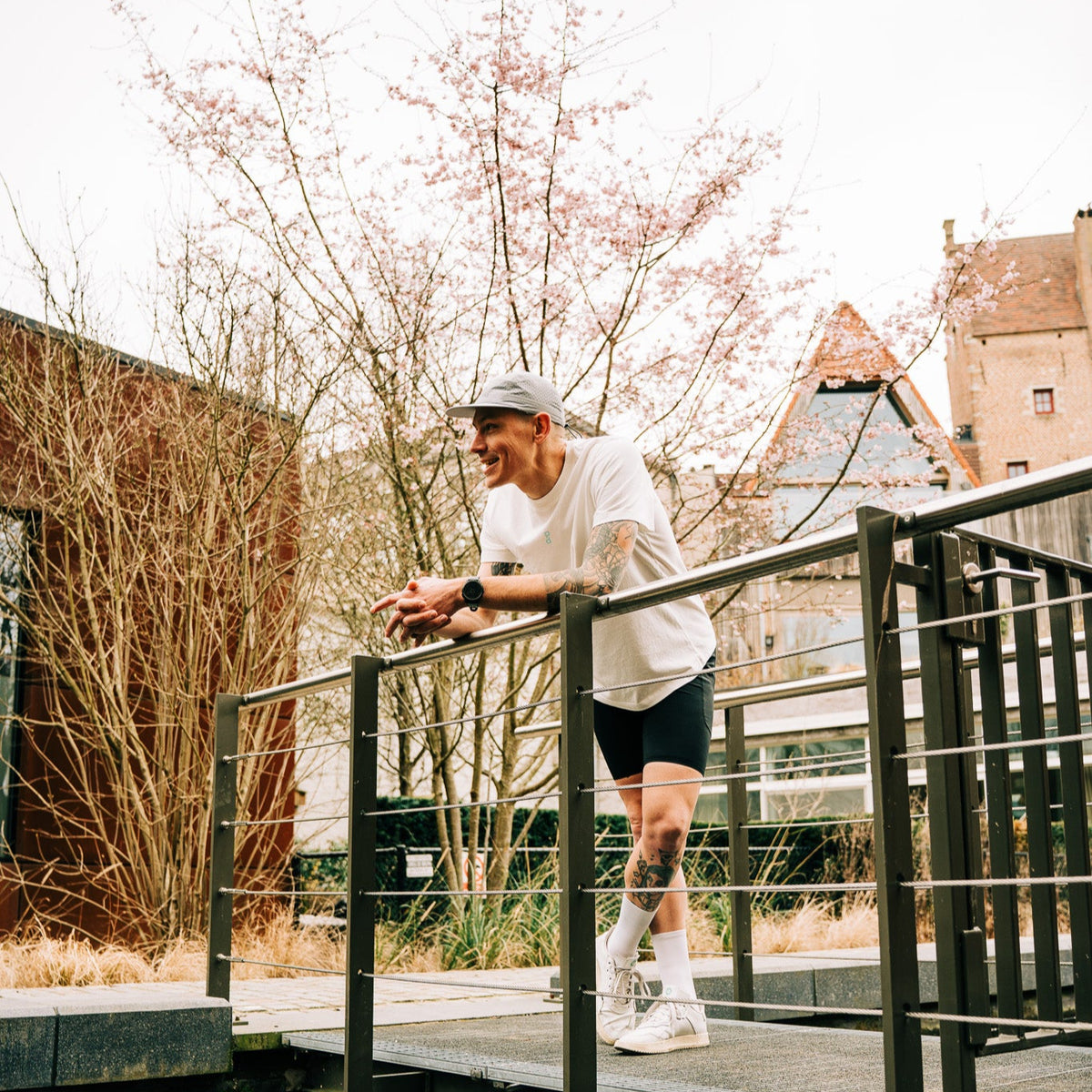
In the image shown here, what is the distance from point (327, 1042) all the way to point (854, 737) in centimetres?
1266

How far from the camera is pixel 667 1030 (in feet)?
9.48

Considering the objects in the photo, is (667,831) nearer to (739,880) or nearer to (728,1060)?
(728,1060)

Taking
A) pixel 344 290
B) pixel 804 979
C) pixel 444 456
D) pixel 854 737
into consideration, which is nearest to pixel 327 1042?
pixel 804 979

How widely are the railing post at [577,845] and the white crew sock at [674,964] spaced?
0.54m

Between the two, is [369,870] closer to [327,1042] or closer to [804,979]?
[327,1042]

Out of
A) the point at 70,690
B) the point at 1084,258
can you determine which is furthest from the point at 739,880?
the point at 1084,258

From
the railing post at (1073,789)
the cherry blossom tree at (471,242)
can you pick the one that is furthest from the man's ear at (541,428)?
the cherry blossom tree at (471,242)

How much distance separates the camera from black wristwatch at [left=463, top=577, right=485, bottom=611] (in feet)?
9.13

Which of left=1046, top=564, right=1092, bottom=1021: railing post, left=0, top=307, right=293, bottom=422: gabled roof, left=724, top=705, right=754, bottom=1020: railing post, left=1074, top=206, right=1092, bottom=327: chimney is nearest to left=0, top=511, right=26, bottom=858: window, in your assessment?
left=0, top=307, right=293, bottom=422: gabled roof

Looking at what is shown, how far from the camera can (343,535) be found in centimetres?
876

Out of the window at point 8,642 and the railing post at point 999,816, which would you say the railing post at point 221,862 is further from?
the window at point 8,642

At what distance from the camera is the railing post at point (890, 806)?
175 cm

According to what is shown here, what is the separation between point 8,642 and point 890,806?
22.5ft

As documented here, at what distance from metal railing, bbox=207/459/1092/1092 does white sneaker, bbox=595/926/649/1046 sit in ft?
0.92
